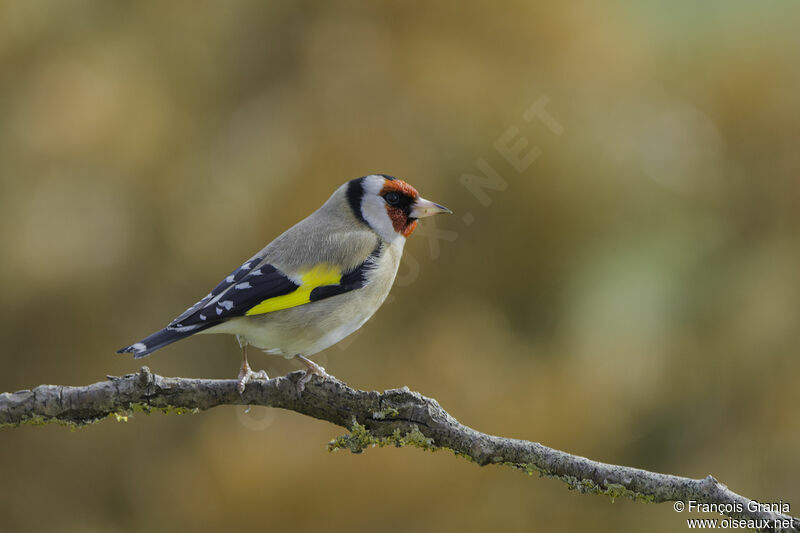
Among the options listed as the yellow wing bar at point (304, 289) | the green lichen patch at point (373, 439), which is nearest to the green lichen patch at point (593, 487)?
the green lichen patch at point (373, 439)

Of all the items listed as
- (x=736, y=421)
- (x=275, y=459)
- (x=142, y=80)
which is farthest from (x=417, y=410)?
(x=142, y=80)

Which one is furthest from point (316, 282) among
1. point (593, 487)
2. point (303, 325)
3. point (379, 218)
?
point (593, 487)

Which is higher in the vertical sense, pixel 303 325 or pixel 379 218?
pixel 379 218

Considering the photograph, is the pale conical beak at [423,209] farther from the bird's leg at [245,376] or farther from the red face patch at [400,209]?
the bird's leg at [245,376]

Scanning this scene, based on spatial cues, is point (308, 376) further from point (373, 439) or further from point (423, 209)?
point (423, 209)

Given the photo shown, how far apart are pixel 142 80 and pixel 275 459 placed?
2.72m

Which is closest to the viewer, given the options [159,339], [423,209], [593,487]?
[593,487]

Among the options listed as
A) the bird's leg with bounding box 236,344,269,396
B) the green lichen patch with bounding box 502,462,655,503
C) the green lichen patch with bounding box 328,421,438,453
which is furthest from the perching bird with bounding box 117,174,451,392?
the green lichen patch with bounding box 502,462,655,503

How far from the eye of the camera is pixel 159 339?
7.88ft

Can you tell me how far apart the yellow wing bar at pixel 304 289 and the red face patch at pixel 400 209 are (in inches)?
15.0

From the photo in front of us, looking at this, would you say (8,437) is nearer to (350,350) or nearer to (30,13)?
(350,350)

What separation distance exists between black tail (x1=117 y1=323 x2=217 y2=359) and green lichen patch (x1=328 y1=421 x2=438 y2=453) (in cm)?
57

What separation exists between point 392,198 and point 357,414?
41.9 inches

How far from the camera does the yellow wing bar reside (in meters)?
2.68
